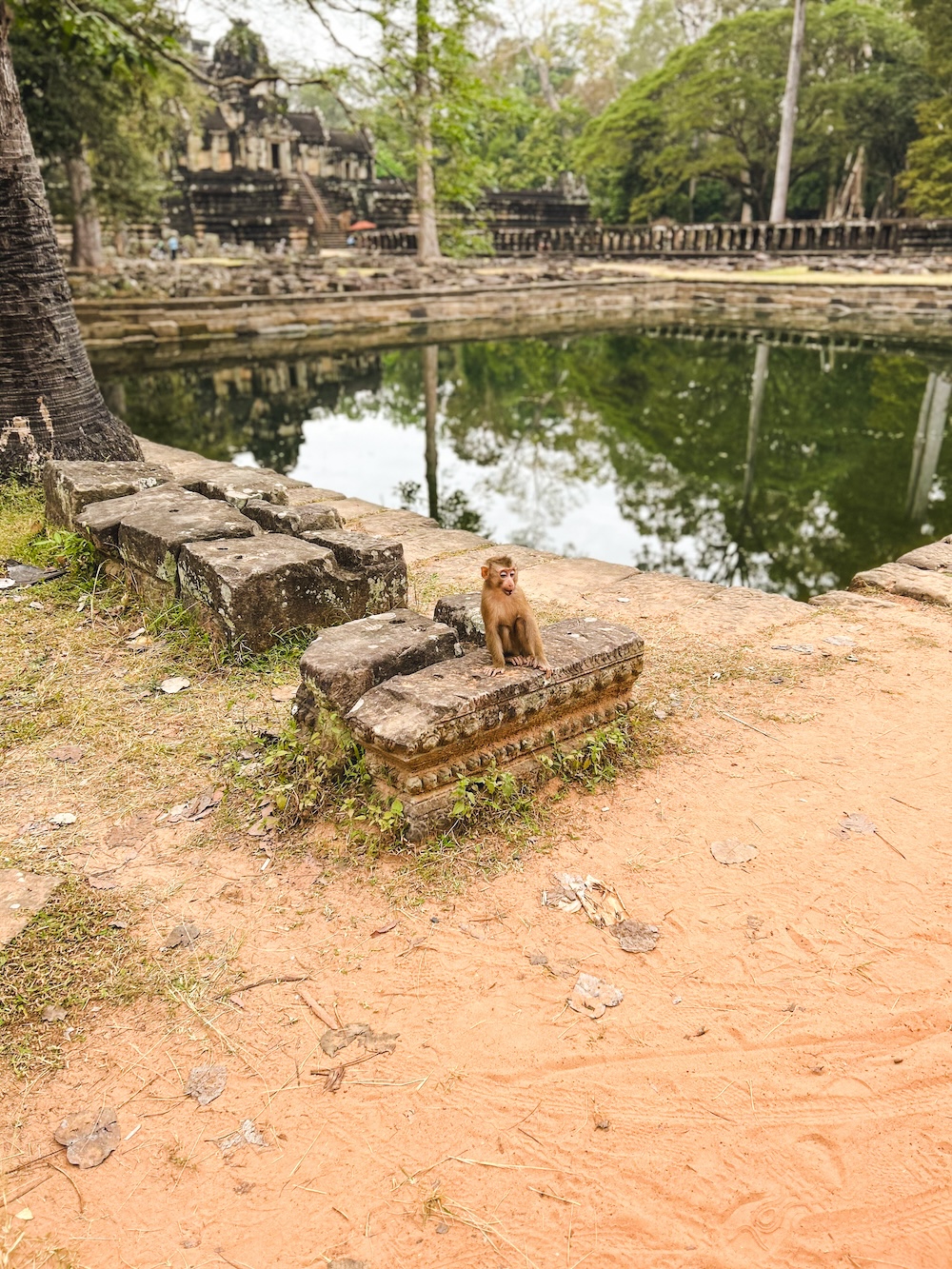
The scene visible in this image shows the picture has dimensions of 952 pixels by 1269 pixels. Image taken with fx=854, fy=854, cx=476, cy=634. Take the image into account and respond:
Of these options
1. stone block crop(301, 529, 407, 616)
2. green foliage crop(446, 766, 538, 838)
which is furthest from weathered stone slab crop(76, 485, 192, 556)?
green foliage crop(446, 766, 538, 838)

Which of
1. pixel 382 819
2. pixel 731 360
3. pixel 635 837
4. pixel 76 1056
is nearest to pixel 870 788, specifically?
pixel 635 837

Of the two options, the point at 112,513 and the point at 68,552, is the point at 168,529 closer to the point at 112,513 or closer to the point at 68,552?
the point at 112,513

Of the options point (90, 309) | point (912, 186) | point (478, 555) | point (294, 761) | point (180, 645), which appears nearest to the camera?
point (294, 761)

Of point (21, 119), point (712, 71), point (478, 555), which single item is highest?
point (712, 71)

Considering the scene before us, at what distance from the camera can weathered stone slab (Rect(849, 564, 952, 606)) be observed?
15.9ft

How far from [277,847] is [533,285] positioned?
23.2 metres

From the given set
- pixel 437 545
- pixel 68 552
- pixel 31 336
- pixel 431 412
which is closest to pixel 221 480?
pixel 68 552

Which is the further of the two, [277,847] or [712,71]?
[712,71]

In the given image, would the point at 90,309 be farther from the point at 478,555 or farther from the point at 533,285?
the point at 478,555

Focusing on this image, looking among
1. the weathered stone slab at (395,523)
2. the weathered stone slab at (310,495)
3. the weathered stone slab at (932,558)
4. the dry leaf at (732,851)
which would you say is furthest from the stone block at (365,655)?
the weathered stone slab at (310,495)

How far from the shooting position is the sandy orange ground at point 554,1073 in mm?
1663

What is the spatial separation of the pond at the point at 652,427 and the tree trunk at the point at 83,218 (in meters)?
5.88

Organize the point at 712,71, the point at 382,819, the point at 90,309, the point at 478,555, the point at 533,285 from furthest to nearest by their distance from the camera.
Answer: the point at 712,71 → the point at 533,285 → the point at 90,309 → the point at 478,555 → the point at 382,819

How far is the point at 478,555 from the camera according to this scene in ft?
18.7
